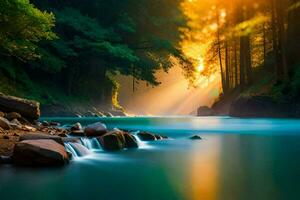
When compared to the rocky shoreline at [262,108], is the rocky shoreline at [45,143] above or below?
below

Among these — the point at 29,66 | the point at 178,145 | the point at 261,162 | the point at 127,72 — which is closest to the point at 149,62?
the point at 127,72

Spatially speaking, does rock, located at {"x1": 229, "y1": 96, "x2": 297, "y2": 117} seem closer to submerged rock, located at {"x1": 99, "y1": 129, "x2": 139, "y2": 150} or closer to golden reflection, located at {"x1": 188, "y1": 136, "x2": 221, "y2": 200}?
golden reflection, located at {"x1": 188, "y1": 136, "x2": 221, "y2": 200}

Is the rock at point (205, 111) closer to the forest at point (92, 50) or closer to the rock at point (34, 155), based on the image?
the forest at point (92, 50)

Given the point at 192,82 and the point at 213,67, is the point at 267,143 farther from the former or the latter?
the point at 213,67

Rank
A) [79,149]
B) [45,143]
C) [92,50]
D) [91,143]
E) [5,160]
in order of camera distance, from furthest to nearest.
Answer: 1. [92,50]
2. [91,143]
3. [79,149]
4. [45,143]
5. [5,160]

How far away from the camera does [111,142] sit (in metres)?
13.5

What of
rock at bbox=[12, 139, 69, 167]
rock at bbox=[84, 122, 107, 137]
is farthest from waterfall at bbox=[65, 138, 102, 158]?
rock at bbox=[12, 139, 69, 167]

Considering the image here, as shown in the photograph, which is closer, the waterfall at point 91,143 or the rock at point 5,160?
the rock at point 5,160

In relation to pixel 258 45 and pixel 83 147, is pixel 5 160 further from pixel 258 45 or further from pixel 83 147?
pixel 258 45

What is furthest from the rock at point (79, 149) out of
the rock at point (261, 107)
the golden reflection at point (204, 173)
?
the rock at point (261, 107)

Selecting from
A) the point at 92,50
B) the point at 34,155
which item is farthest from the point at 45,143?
the point at 92,50

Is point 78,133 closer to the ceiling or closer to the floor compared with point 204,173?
closer to the ceiling

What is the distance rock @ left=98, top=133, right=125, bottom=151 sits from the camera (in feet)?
43.9

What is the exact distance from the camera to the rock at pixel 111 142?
13.4 m
